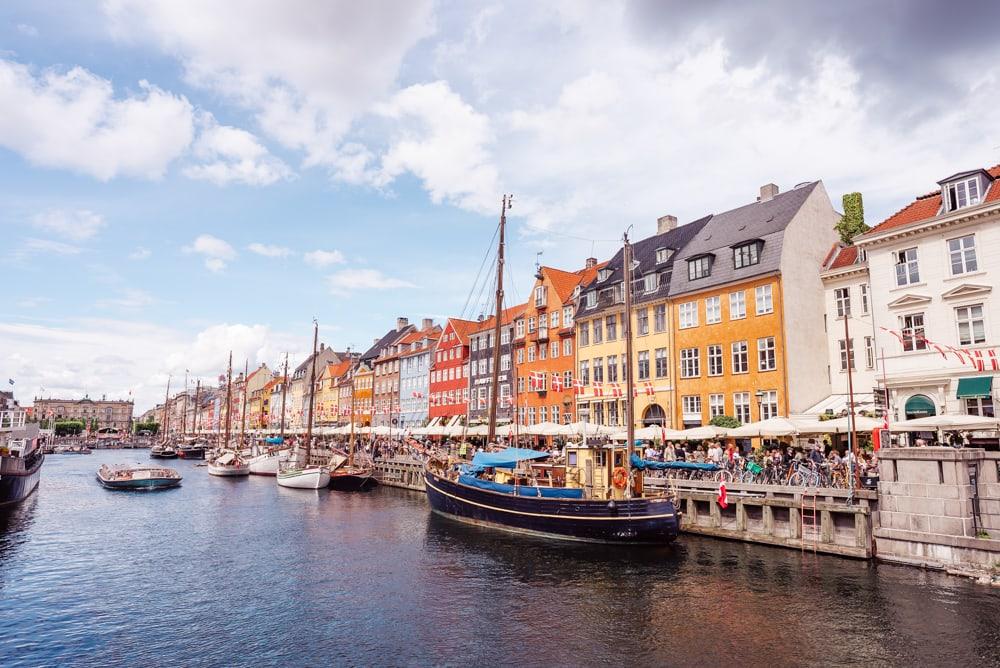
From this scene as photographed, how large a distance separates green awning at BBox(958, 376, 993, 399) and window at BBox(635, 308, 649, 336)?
2222 centimetres

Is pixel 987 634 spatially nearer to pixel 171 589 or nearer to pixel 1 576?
pixel 171 589

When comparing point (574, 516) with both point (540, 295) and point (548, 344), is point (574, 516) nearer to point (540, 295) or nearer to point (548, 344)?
point (548, 344)

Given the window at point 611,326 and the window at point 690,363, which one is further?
the window at point 611,326

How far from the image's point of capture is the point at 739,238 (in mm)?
46938

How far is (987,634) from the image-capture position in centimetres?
1636

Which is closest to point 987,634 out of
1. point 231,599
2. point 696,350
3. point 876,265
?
point 231,599

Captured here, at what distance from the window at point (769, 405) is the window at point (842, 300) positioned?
20.4 ft

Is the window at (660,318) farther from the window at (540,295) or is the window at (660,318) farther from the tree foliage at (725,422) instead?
the window at (540,295)

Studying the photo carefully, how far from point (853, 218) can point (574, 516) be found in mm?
30714

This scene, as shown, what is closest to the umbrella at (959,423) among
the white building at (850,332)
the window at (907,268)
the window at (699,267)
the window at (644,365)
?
the white building at (850,332)

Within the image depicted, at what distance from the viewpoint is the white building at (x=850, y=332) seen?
3709cm

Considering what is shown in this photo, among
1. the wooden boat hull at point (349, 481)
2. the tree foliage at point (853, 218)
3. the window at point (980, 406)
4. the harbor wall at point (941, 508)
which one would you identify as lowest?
the wooden boat hull at point (349, 481)

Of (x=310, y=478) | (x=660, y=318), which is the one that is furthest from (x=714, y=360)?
(x=310, y=478)

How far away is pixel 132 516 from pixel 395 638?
101ft
